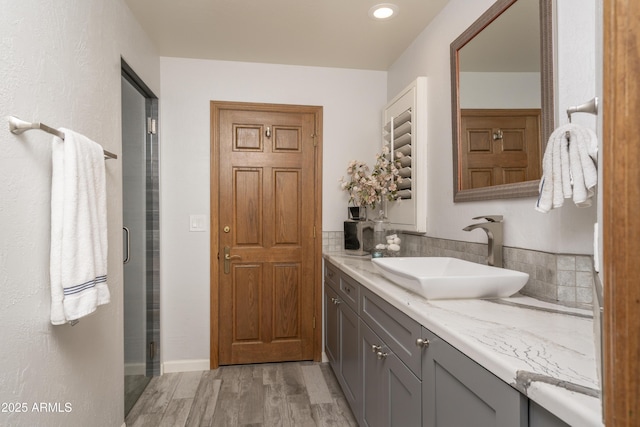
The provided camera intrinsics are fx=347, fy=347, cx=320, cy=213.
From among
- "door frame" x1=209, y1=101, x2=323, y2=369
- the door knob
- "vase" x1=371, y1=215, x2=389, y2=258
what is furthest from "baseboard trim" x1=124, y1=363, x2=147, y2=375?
"vase" x1=371, y1=215, x2=389, y2=258

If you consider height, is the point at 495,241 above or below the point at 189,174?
below

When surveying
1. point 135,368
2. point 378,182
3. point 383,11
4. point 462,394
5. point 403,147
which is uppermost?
point 383,11

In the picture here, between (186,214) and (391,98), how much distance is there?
194 centimetres

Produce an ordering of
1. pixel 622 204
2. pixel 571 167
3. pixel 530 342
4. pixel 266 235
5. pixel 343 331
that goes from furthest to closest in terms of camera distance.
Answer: pixel 266 235
pixel 343 331
pixel 571 167
pixel 530 342
pixel 622 204

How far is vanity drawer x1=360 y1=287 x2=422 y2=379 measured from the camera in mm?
1150

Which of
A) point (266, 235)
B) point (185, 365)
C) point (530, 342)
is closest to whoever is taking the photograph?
point (530, 342)

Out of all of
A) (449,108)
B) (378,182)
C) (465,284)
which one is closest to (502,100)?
(449,108)

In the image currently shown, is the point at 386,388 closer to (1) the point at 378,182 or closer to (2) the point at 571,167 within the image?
(2) the point at 571,167

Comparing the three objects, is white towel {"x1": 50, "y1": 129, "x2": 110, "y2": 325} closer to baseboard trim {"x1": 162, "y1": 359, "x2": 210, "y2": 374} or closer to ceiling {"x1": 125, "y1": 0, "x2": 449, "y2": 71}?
ceiling {"x1": 125, "y1": 0, "x2": 449, "y2": 71}

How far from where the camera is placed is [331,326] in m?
2.58

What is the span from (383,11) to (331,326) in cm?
213

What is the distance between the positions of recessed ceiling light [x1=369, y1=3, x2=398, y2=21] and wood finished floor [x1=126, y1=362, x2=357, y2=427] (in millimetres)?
2440

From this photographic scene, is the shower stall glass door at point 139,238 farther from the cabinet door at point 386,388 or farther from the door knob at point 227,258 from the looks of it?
the cabinet door at point 386,388

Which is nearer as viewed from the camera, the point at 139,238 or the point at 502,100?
the point at 502,100
